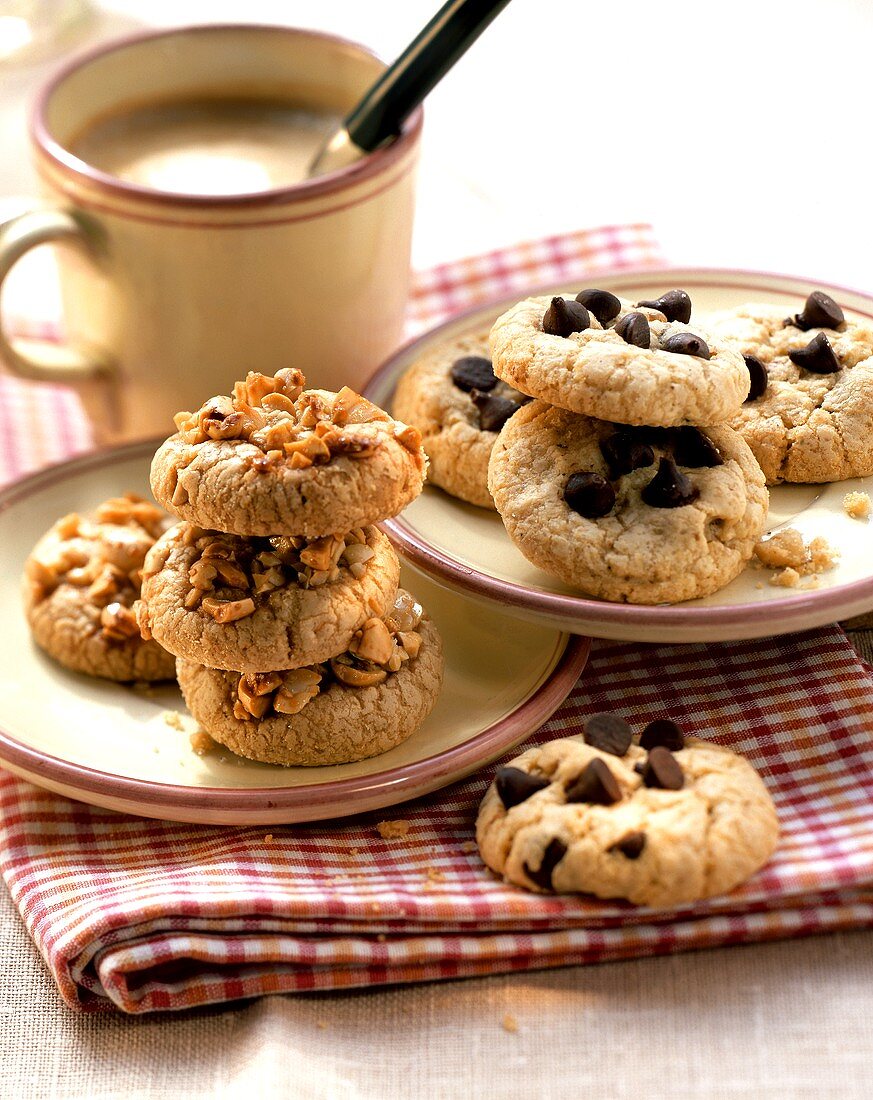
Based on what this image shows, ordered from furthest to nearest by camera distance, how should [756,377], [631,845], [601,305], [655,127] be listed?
[655,127], [756,377], [601,305], [631,845]

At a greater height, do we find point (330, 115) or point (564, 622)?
point (330, 115)

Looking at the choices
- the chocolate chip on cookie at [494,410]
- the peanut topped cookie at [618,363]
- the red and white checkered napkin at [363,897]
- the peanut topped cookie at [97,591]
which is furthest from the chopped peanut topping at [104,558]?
the peanut topped cookie at [618,363]

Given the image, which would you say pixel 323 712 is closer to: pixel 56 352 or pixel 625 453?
pixel 625 453

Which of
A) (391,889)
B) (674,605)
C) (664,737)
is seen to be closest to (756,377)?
(674,605)

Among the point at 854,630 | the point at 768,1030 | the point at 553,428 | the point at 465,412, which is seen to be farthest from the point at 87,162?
the point at 768,1030

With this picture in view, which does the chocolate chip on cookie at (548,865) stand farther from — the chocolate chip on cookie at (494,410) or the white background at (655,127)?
the white background at (655,127)

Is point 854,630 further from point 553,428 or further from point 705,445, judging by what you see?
point 553,428

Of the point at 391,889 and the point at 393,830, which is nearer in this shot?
the point at 391,889
